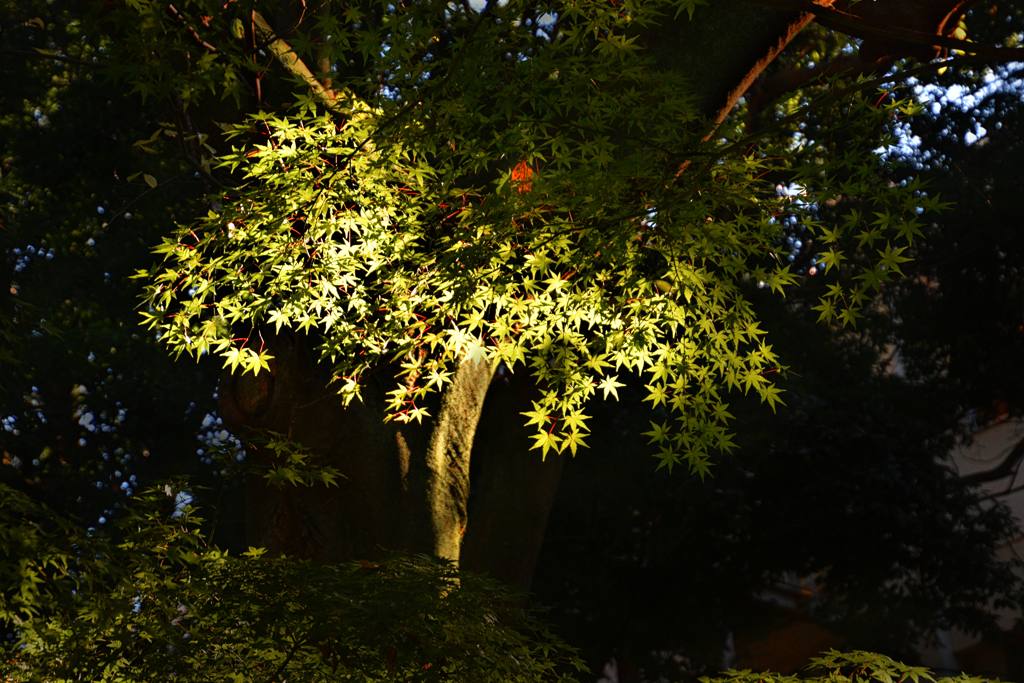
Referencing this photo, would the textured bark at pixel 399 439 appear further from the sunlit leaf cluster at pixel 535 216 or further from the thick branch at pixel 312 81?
the sunlit leaf cluster at pixel 535 216

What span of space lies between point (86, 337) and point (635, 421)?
254 inches

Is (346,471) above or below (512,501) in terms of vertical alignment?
above

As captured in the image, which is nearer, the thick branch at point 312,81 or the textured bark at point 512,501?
the thick branch at point 312,81

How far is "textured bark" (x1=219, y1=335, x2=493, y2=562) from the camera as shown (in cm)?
482

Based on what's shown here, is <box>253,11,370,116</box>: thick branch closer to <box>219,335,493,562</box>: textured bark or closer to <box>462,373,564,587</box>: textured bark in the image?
<box>219,335,493,562</box>: textured bark

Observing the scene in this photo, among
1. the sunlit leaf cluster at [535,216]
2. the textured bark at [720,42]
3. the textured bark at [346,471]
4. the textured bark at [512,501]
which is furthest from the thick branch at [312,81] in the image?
the textured bark at [512,501]

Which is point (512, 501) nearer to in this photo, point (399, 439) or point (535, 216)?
point (399, 439)

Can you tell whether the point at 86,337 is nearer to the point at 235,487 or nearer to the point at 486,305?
the point at 235,487

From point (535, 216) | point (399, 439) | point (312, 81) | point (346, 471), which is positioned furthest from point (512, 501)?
point (312, 81)

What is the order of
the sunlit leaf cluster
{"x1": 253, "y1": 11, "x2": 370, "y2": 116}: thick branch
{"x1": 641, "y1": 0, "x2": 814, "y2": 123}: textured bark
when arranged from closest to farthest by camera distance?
1. the sunlit leaf cluster
2. {"x1": 253, "y1": 11, "x2": 370, "y2": 116}: thick branch
3. {"x1": 641, "y1": 0, "x2": 814, "y2": 123}: textured bark

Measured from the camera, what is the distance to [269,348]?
16.1 feet

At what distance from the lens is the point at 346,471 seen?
192 inches

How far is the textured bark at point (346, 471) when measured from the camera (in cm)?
482

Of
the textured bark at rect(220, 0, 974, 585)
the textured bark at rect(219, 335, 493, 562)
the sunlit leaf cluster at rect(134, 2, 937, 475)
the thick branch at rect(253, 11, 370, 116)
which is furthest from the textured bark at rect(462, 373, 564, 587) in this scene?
the thick branch at rect(253, 11, 370, 116)
